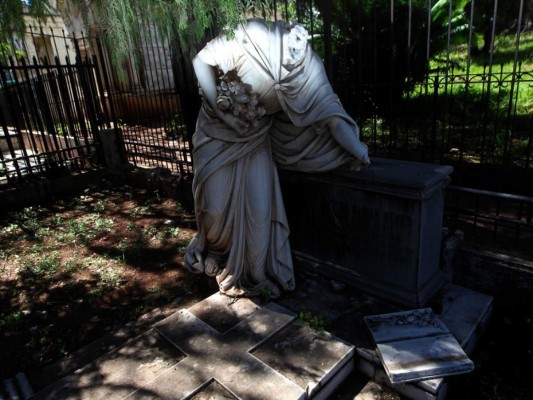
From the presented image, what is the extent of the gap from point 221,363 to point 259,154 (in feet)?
5.35

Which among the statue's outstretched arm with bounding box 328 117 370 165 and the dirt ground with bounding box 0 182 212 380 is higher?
the statue's outstretched arm with bounding box 328 117 370 165

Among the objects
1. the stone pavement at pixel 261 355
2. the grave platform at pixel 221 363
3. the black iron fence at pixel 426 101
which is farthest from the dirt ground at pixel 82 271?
the black iron fence at pixel 426 101

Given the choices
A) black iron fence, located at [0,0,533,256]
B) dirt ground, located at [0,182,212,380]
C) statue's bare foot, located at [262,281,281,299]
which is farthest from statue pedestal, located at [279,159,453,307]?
black iron fence, located at [0,0,533,256]

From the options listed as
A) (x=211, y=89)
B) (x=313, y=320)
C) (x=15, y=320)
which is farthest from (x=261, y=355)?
(x=15, y=320)

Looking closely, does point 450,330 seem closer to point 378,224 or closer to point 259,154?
point 378,224

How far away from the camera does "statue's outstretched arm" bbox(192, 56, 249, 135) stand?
9.78 ft

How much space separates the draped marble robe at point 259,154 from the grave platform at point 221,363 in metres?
0.44

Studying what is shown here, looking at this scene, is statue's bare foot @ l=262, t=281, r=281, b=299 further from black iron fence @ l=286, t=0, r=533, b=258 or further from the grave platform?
black iron fence @ l=286, t=0, r=533, b=258

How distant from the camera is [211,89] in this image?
3021 millimetres

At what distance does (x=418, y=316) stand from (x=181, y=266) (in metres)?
2.48

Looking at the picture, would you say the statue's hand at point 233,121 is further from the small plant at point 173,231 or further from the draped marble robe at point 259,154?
the small plant at point 173,231

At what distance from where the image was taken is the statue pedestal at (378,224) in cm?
292

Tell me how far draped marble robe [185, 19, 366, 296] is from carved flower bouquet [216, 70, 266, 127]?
0.06 meters

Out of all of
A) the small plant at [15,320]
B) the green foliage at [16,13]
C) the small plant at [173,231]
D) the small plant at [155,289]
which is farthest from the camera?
the small plant at [173,231]
